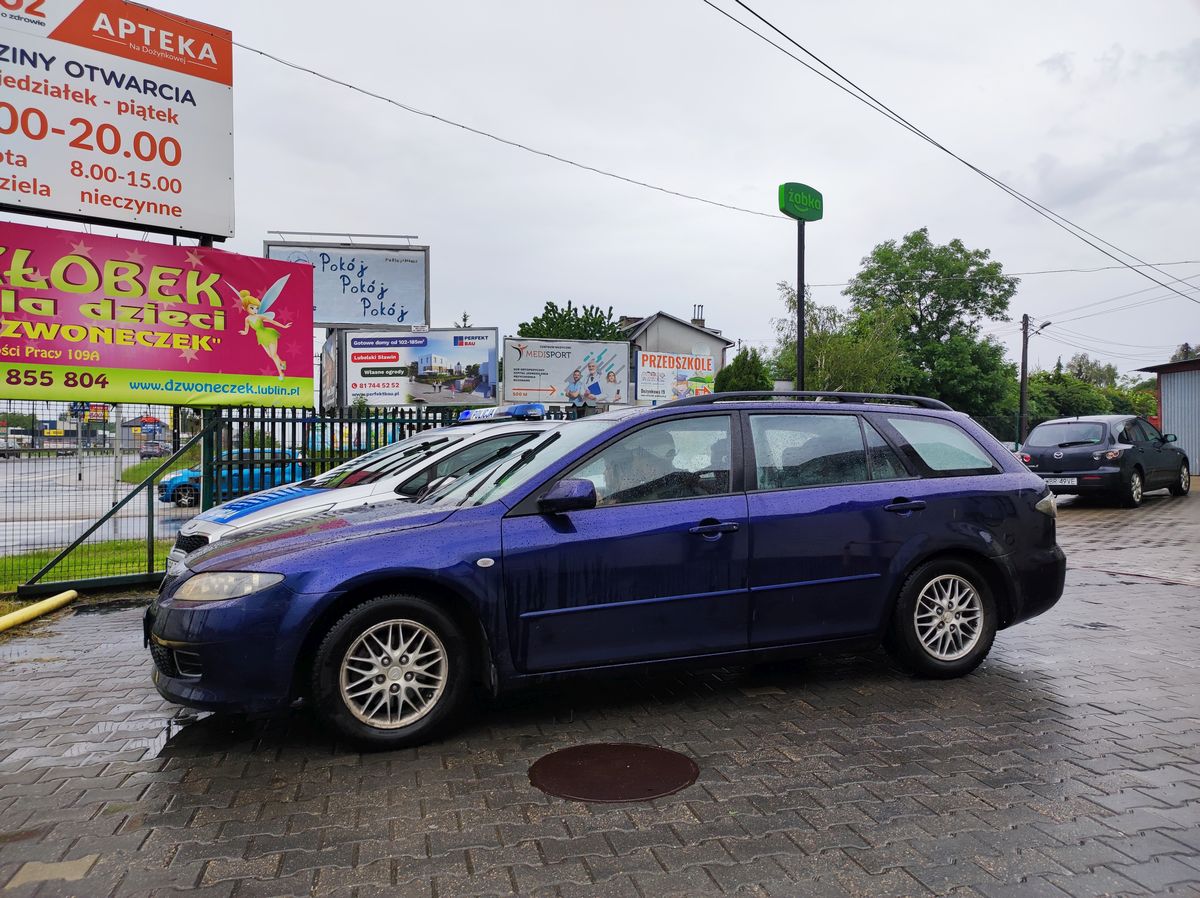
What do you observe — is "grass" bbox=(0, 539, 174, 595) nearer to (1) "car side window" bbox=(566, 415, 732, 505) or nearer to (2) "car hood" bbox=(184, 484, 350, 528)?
(2) "car hood" bbox=(184, 484, 350, 528)

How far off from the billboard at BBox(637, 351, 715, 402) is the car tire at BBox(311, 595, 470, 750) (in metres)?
25.3

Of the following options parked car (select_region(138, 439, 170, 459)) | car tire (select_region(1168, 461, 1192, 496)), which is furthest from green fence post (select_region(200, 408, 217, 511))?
car tire (select_region(1168, 461, 1192, 496))

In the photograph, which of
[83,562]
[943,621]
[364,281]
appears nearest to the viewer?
[943,621]

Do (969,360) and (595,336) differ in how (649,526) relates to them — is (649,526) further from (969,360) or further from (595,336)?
(969,360)

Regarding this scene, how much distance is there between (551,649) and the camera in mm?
4145

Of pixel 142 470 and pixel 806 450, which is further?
pixel 142 470

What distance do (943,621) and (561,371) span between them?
68.3 feet

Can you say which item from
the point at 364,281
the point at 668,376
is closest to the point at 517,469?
the point at 364,281

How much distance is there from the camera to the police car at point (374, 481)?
692 cm

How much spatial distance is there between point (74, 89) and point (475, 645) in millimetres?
7745

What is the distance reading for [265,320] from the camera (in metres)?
9.70

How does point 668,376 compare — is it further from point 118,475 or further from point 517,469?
point 517,469

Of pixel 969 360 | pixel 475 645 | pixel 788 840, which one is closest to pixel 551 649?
pixel 475 645

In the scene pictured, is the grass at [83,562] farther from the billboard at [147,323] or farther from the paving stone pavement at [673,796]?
the paving stone pavement at [673,796]
